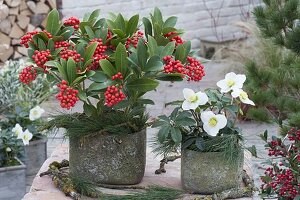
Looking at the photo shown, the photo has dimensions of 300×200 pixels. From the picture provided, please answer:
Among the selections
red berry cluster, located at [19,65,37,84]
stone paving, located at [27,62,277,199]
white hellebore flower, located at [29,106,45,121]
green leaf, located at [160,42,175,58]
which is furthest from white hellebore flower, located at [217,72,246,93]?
stone paving, located at [27,62,277,199]

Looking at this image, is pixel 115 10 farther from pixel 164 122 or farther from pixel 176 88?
pixel 164 122

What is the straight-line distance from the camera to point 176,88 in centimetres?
815

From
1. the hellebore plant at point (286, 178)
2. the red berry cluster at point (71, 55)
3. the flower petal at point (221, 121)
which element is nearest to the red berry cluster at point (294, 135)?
the hellebore plant at point (286, 178)

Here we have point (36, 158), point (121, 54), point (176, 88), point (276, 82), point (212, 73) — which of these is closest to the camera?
point (121, 54)

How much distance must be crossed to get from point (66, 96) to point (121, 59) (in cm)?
25

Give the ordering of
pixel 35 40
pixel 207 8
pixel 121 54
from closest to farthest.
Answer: pixel 121 54, pixel 35 40, pixel 207 8

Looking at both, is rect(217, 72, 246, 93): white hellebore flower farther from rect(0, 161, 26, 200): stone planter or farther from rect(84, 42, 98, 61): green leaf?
rect(0, 161, 26, 200): stone planter

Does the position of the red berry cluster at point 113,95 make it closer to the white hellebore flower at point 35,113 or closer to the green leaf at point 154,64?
the green leaf at point 154,64

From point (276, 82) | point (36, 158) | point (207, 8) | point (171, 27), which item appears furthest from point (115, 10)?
point (171, 27)

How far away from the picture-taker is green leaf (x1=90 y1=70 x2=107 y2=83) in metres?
2.78

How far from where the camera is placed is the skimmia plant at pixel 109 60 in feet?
9.07

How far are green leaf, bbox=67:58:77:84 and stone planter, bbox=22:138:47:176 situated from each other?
2.38 metres

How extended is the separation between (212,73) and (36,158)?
13.3ft

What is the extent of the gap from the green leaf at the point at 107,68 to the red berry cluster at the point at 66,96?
139 millimetres
